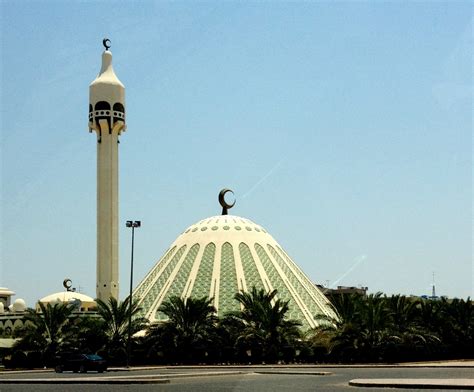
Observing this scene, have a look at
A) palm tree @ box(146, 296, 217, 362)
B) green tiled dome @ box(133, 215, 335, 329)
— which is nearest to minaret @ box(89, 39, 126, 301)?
green tiled dome @ box(133, 215, 335, 329)

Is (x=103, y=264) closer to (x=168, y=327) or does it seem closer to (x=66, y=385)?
(x=168, y=327)

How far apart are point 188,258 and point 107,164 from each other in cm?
1052

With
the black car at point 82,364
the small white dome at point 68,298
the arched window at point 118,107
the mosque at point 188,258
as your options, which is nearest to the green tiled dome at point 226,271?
the mosque at point 188,258

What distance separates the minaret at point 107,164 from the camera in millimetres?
70875

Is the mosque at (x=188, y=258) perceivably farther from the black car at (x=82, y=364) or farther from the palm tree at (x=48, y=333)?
the black car at (x=82, y=364)

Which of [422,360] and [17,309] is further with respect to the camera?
[17,309]

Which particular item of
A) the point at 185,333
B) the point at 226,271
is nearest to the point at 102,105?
the point at 226,271

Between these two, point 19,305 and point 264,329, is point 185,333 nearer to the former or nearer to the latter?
point 264,329

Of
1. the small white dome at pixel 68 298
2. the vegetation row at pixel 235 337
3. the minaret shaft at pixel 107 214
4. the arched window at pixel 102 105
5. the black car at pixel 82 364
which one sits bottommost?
the black car at pixel 82 364

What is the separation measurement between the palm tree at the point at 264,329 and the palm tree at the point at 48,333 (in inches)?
408

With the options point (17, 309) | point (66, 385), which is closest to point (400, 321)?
point (66, 385)

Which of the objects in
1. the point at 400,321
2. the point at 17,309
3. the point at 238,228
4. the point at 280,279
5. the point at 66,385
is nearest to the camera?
the point at 66,385

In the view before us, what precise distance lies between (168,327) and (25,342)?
869 cm

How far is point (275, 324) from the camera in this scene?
174 feet
